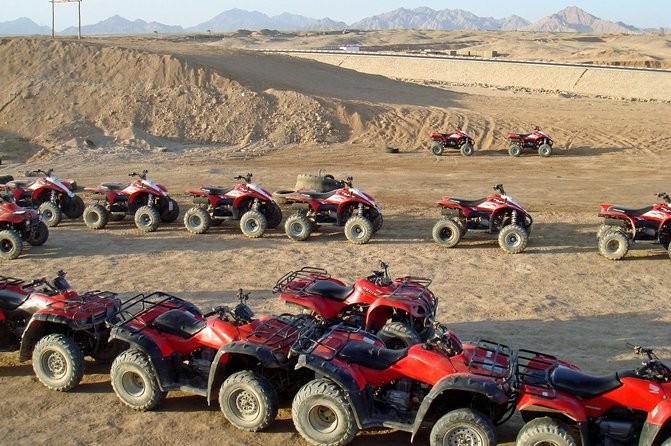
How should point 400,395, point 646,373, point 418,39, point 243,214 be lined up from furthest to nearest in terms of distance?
point 418,39 < point 243,214 < point 400,395 < point 646,373

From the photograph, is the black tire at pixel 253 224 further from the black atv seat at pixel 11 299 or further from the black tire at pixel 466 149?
the black tire at pixel 466 149

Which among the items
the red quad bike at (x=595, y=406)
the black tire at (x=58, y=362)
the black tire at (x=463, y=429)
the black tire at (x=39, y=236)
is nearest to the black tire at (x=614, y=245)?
the red quad bike at (x=595, y=406)

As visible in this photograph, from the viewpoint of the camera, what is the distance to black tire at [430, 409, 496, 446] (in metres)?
5.70

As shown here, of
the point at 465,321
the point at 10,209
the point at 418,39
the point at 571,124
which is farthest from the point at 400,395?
the point at 418,39

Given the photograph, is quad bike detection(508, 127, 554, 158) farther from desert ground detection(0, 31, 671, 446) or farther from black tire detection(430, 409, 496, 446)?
black tire detection(430, 409, 496, 446)

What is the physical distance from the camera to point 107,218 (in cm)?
1465

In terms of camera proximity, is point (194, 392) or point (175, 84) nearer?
point (194, 392)

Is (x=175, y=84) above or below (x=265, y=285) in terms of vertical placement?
above

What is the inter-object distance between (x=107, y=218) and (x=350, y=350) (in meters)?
9.43

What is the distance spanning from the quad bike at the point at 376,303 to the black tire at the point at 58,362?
2.33 meters

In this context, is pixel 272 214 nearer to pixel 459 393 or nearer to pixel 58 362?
pixel 58 362

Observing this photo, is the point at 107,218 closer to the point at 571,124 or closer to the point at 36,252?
the point at 36,252

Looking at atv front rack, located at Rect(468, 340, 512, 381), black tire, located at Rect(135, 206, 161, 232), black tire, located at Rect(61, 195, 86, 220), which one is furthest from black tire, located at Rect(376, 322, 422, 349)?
black tire, located at Rect(61, 195, 86, 220)

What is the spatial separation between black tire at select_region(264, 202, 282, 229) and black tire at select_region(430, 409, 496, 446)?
8.90 meters
